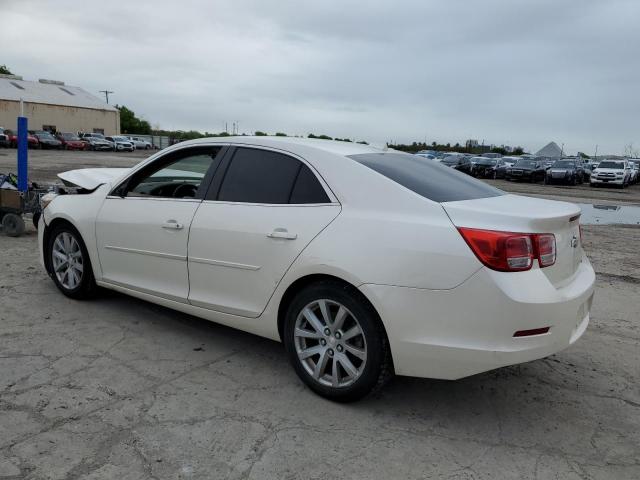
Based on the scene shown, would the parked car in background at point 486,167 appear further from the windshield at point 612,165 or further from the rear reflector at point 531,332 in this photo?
the rear reflector at point 531,332

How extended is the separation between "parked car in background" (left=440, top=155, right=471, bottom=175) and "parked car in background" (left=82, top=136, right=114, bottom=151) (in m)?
30.7

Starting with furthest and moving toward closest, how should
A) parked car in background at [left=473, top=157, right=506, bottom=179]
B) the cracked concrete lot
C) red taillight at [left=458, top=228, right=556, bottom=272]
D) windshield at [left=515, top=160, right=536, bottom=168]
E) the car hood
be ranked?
parked car in background at [left=473, top=157, right=506, bottom=179]
windshield at [left=515, top=160, right=536, bottom=168]
the car hood
red taillight at [left=458, top=228, right=556, bottom=272]
the cracked concrete lot

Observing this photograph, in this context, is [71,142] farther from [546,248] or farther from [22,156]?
[546,248]

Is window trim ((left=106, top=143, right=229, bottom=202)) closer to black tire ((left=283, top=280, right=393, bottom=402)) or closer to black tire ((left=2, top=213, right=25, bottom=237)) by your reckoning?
black tire ((left=283, top=280, right=393, bottom=402))

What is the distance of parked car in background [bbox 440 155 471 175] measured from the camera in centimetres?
3837

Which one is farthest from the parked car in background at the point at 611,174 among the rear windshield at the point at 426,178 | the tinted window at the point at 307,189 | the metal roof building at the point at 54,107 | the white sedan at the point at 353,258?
the metal roof building at the point at 54,107

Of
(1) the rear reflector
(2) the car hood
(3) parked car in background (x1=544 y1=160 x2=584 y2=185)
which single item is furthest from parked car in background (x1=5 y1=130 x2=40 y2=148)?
(1) the rear reflector

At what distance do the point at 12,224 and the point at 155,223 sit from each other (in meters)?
5.14

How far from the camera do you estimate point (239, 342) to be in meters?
4.43

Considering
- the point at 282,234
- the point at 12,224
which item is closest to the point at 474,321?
the point at 282,234

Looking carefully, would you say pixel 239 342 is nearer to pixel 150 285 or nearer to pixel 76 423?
pixel 150 285

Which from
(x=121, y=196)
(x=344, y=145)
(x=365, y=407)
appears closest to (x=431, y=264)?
(x=365, y=407)

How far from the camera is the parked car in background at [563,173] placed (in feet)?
108

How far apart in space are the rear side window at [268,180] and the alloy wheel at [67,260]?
1865mm
